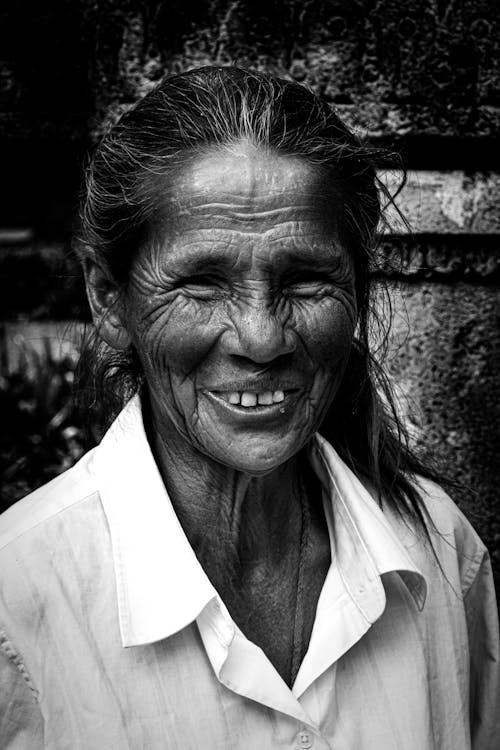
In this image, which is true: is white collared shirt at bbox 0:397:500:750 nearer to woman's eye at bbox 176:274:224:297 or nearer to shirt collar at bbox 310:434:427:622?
shirt collar at bbox 310:434:427:622

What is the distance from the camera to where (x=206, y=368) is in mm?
1664

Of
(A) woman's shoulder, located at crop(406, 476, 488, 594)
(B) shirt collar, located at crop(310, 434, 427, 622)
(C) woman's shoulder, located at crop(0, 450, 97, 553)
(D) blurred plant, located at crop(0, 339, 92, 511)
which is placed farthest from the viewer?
(D) blurred plant, located at crop(0, 339, 92, 511)

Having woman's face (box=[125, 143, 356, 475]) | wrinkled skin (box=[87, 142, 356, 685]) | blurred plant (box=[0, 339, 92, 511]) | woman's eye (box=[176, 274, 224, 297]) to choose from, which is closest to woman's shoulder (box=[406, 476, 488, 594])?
wrinkled skin (box=[87, 142, 356, 685])

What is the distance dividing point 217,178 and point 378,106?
3.95ft

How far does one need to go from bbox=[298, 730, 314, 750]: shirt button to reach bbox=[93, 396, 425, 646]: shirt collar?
11.2 inches

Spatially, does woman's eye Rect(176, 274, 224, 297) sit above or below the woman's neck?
above

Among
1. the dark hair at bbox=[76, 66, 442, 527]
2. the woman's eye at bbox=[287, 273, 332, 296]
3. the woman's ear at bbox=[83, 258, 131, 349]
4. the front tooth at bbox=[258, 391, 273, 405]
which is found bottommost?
the front tooth at bbox=[258, 391, 273, 405]

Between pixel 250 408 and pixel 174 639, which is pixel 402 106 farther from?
pixel 174 639

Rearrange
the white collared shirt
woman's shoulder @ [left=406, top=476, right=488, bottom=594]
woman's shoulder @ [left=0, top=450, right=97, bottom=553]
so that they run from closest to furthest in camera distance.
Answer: the white collared shirt, woman's shoulder @ [left=0, top=450, right=97, bottom=553], woman's shoulder @ [left=406, top=476, right=488, bottom=594]

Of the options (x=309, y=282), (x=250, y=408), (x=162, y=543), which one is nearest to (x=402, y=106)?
(x=309, y=282)

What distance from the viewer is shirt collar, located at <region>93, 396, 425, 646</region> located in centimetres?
161

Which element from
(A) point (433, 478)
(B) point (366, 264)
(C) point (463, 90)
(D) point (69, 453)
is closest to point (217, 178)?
(B) point (366, 264)

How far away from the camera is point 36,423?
2.96 metres

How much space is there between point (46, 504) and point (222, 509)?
0.42m
